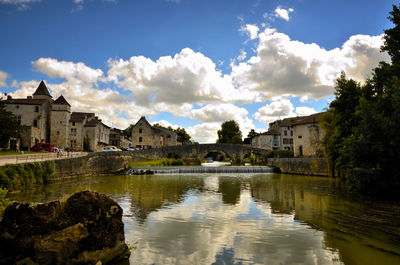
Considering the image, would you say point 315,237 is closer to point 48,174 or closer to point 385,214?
point 385,214

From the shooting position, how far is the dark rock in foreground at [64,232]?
4.35 m

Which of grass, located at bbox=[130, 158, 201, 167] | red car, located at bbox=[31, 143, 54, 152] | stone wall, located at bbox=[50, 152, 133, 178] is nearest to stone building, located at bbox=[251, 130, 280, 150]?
grass, located at bbox=[130, 158, 201, 167]

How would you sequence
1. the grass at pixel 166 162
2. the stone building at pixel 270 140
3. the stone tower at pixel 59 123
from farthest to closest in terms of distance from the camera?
the stone building at pixel 270 140 < the stone tower at pixel 59 123 < the grass at pixel 166 162

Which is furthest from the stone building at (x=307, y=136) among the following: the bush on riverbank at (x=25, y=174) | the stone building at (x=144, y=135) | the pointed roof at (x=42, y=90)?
the pointed roof at (x=42, y=90)

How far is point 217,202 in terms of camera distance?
449 inches

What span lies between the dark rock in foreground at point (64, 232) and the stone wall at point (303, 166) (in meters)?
22.7

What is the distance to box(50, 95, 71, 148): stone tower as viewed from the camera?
41.7m

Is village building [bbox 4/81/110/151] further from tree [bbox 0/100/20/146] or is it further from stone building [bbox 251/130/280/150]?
stone building [bbox 251/130/280/150]

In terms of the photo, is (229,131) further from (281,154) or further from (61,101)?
(61,101)

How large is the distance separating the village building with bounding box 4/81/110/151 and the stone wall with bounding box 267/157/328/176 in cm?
3126

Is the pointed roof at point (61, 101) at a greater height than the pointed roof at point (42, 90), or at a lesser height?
lesser

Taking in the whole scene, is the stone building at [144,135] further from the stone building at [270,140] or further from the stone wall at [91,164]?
the stone wall at [91,164]

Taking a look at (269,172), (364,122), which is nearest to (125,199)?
(364,122)

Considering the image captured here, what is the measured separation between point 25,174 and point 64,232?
499 inches
